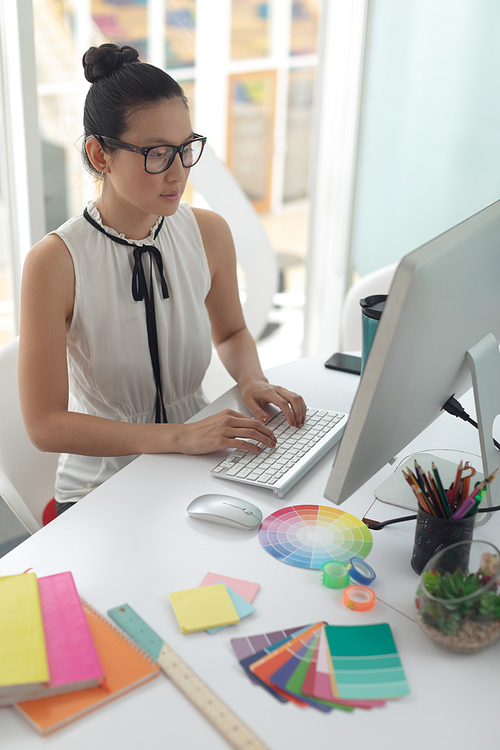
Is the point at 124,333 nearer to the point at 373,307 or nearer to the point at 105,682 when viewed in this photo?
the point at 373,307

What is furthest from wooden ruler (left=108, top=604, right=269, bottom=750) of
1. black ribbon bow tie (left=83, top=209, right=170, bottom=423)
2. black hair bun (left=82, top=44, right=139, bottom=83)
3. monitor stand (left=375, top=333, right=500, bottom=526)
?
black hair bun (left=82, top=44, right=139, bottom=83)

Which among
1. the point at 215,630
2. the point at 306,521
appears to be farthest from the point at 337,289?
the point at 215,630

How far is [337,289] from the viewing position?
3211 millimetres

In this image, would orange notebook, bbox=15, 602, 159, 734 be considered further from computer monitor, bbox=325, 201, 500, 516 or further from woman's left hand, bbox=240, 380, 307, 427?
woman's left hand, bbox=240, 380, 307, 427

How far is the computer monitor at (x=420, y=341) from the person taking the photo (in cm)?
68

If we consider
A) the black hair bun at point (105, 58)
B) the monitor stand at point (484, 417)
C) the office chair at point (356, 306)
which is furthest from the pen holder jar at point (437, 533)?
the office chair at point (356, 306)

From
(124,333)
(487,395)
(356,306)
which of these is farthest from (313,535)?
(356,306)

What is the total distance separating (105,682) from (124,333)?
78 centimetres

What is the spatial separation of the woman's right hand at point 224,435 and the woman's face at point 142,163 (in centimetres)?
43

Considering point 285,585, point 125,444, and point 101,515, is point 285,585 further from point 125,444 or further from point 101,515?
point 125,444

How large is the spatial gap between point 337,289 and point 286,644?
8.62 feet

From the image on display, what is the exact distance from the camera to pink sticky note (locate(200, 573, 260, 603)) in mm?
794

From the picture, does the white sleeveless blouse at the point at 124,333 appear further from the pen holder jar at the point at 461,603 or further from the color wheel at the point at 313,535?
the pen holder jar at the point at 461,603

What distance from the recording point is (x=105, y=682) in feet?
2.18
